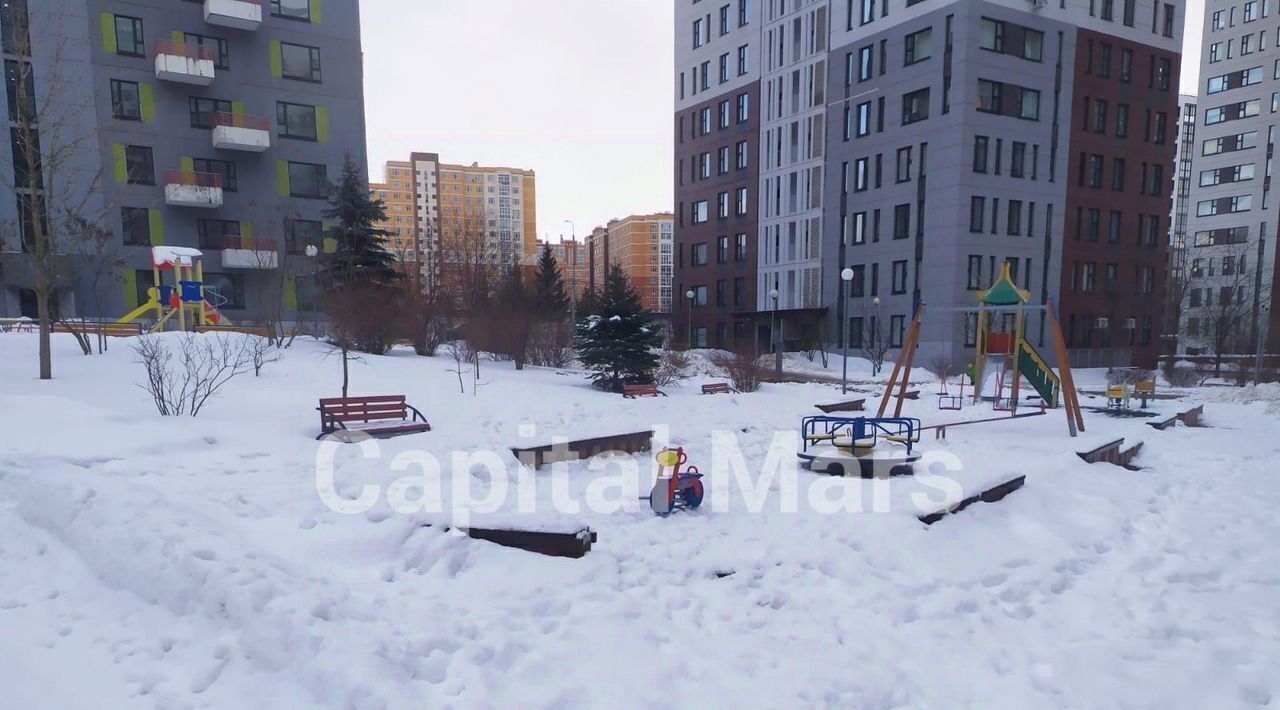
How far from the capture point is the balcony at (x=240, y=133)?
98.2 feet

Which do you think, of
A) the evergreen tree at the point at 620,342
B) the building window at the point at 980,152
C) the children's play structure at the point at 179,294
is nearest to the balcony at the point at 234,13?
the children's play structure at the point at 179,294

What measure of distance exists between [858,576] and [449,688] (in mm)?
3793

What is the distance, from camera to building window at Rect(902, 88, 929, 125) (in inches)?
1273

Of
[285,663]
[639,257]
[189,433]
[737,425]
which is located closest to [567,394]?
[737,425]

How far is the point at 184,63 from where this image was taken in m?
28.9

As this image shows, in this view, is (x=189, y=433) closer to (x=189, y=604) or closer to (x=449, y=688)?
(x=189, y=604)

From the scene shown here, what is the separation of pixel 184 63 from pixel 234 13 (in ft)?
11.1

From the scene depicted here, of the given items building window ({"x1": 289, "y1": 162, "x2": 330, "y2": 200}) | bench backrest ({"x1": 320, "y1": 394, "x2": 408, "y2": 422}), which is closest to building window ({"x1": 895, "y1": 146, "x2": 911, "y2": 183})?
building window ({"x1": 289, "y1": 162, "x2": 330, "y2": 200})

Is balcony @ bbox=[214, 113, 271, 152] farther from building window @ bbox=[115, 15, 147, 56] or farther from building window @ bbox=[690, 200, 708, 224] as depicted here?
building window @ bbox=[690, 200, 708, 224]

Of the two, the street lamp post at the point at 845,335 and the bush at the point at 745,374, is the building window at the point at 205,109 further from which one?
→ the street lamp post at the point at 845,335

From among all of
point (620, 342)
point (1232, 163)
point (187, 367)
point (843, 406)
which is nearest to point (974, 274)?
point (843, 406)

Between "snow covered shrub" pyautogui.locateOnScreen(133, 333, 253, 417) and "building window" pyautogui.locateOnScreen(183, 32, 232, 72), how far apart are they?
64.8ft

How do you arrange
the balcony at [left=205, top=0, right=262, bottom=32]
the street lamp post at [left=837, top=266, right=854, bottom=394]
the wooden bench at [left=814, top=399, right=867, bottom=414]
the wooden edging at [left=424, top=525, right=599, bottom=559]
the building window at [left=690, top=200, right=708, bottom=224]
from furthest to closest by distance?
1. the building window at [left=690, top=200, right=708, bottom=224]
2. the balcony at [left=205, top=0, right=262, bottom=32]
3. the street lamp post at [left=837, top=266, right=854, bottom=394]
4. the wooden bench at [left=814, top=399, right=867, bottom=414]
5. the wooden edging at [left=424, top=525, right=599, bottom=559]

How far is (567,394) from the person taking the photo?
583 inches
